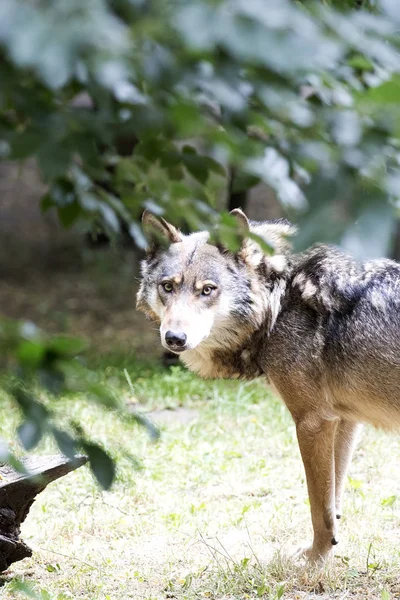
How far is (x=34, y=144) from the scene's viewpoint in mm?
1243

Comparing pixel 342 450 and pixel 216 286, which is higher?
pixel 216 286

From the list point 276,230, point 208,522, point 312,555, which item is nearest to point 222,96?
point 276,230

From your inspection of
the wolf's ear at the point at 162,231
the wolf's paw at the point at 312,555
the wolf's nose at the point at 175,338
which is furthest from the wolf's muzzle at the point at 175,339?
the wolf's paw at the point at 312,555

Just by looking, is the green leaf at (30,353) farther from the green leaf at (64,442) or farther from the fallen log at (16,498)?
the fallen log at (16,498)

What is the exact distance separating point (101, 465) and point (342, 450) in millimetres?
3125

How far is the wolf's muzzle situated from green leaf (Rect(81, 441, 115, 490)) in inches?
96.3

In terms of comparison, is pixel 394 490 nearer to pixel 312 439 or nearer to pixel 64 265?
pixel 312 439

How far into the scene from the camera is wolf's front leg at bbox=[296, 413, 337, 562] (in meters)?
3.91

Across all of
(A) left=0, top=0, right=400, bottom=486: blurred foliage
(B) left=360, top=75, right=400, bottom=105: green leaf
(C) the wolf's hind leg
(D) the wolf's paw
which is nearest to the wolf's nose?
(C) the wolf's hind leg

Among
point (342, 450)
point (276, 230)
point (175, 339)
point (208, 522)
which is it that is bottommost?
point (208, 522)

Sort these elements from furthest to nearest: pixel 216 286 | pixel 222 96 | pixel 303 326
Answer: pixel 216 286
pixel 303 326
pixel 222 96

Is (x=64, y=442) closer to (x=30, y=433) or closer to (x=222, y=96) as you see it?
(x=30, y=433)

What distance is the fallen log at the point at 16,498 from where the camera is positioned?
3588 mm

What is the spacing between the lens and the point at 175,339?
3934 mm
